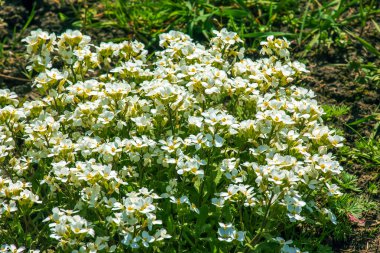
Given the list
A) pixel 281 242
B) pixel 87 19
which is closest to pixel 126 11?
pixel 87 19

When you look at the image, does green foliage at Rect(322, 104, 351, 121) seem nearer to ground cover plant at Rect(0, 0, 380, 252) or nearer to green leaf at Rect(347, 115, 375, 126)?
ground cover plant at Rect(0, 0, 380, 252)

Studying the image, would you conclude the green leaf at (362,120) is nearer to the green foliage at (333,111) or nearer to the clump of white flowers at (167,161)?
the green foliage at (333,111)

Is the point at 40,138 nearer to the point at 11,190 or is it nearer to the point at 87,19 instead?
the point at 11,190

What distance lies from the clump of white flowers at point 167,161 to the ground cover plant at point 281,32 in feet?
3.52

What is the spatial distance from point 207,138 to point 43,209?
→ 4.08 ft

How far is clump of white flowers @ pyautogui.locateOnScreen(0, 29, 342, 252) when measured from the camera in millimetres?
3871

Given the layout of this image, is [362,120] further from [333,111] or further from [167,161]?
[167,161]

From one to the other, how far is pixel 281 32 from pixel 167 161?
2.85 metres

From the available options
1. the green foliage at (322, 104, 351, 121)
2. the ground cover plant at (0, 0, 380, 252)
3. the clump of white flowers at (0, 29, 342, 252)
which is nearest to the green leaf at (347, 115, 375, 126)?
the ground cover plant at (0, 0, 380, 252)

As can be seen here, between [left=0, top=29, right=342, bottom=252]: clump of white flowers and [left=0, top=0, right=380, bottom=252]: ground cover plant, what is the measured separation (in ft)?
3.52

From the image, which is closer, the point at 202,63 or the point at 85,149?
the point at 85,149

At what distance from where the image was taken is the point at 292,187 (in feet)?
12.3

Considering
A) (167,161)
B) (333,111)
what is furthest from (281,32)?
(167,161)

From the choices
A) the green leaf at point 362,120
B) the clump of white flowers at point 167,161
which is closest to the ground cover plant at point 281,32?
the green leaf at point 362,120
